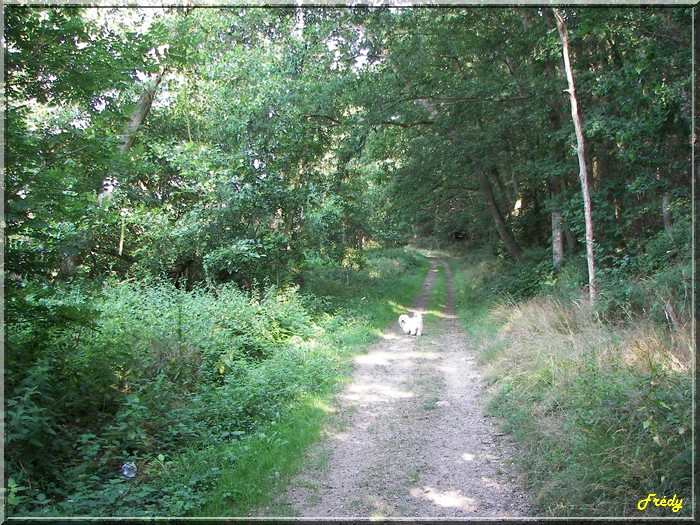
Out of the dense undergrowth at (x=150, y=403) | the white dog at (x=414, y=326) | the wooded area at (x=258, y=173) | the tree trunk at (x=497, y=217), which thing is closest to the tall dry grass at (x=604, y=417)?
the wooded area at (x=258, y=173)

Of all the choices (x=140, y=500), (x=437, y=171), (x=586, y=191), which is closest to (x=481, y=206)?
(x=437, y=171)

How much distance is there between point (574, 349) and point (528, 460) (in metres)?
2.15

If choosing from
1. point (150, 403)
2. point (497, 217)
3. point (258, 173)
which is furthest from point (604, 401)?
point (497, 217)

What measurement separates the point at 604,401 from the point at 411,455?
75.4 inches

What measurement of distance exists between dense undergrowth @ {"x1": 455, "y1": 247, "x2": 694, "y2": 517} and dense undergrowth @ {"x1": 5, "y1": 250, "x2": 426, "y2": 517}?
8.05 ft

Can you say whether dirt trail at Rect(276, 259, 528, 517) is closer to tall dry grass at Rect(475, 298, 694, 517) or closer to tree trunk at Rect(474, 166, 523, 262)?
tall dry grass at Rect(475, 298, 694, 517)

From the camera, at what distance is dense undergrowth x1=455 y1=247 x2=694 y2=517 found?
10.5 ft

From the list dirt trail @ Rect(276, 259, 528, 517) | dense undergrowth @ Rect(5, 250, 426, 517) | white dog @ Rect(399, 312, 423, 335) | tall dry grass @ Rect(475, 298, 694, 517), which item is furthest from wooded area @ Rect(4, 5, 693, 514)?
white dog @ Rect(399, 312, 423, 335)

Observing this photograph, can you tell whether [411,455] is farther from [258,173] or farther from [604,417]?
[258,173]

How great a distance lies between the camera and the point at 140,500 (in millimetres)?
3389

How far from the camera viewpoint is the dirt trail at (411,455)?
3.63 m
